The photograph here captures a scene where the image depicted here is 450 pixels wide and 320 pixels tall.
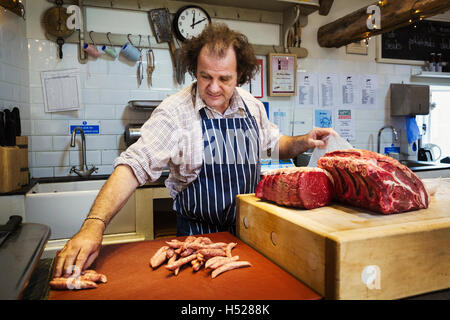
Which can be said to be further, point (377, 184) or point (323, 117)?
point (323, 117)

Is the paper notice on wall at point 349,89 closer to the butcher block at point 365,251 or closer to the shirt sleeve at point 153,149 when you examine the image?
the shirt sleeve at point 153,149

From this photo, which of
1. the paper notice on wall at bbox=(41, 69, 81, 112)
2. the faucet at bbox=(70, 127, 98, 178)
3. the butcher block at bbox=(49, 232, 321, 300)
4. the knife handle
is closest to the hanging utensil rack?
the paper notice on wall at bbox=(41, 69, 81, 112)

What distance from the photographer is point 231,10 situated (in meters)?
3.79

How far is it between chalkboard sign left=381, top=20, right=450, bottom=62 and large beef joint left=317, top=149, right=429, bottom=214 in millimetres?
3996

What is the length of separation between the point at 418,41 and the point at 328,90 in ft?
5.39

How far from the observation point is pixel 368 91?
4512 mm

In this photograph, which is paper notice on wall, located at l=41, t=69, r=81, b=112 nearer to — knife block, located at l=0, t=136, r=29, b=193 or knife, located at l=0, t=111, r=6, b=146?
knife block, located at l=0, t=136, r=29, b=193

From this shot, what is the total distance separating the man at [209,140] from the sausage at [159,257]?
402 millimetres

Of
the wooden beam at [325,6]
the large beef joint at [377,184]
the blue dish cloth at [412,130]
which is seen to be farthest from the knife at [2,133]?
the blue dish cloth at [412,130]

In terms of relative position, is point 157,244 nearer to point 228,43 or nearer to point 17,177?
point 228,43

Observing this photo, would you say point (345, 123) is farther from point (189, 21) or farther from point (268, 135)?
point (268, 135)

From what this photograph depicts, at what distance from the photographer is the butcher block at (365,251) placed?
0.85 metres

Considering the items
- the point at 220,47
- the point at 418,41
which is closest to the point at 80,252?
the point at 220,47
